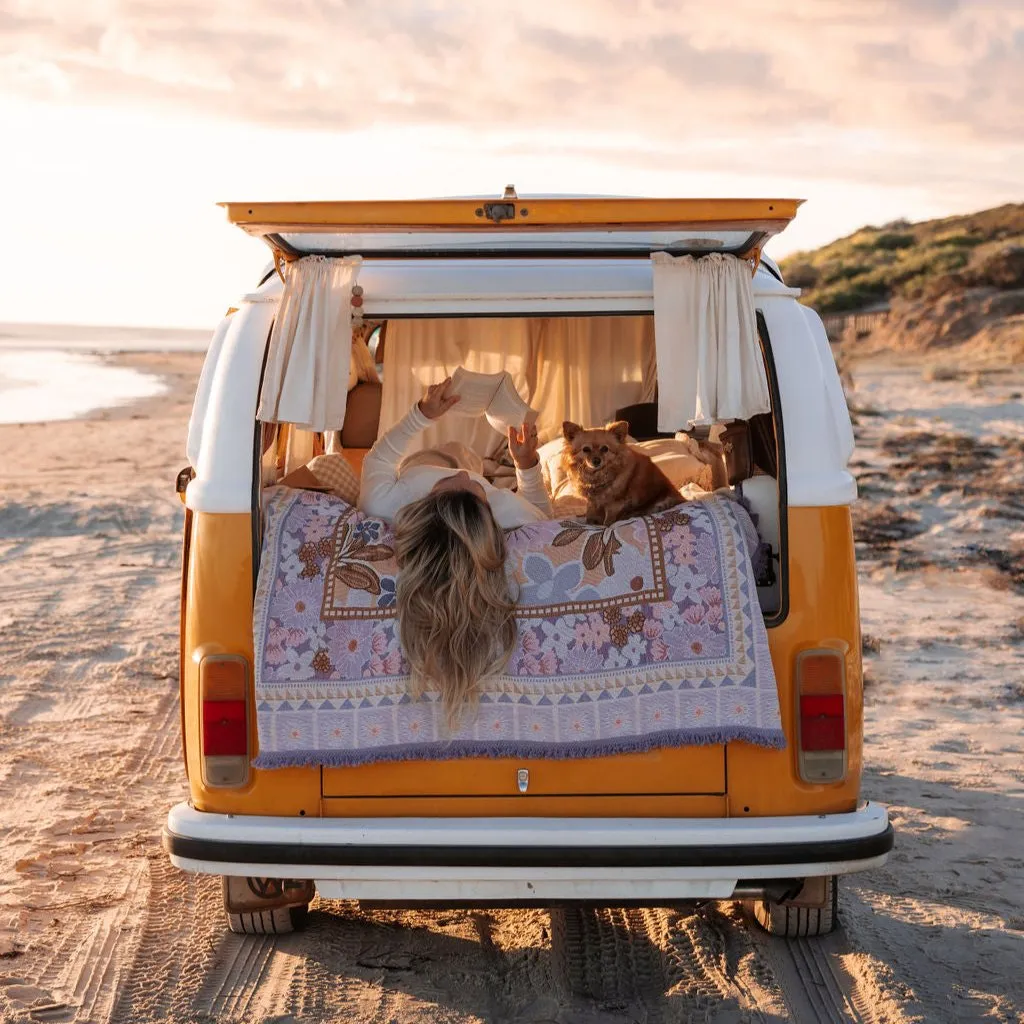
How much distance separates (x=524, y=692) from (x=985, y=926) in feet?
6.06

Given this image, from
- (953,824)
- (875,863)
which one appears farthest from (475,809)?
(953,824)

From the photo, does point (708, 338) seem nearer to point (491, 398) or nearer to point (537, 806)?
point (537, 806)

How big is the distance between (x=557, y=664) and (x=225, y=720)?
0.98m

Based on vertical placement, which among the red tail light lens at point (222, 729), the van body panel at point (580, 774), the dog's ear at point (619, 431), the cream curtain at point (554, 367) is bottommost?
the van body panel at point (580, 774)

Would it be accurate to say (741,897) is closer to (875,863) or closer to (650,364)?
(875,863)

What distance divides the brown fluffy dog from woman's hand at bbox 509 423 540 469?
31 cm

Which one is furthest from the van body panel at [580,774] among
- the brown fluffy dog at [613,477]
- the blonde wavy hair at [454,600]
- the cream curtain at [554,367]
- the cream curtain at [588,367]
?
the cream curtain at [588,367]

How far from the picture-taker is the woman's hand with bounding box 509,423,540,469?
16.4 feet

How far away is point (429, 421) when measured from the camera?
16.0 feet

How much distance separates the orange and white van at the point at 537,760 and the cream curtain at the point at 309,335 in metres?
0.06

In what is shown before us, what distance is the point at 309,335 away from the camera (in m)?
4.26

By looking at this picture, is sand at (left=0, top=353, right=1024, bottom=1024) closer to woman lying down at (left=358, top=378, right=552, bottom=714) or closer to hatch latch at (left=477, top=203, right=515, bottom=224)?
woman lying down at (left=358, top=378, right=552, bottom=714)

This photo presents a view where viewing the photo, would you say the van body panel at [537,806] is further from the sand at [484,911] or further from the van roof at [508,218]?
the van roof at [508,218]

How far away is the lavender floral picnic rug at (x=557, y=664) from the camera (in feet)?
13.4
